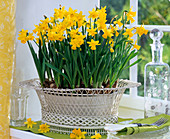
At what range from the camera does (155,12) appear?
9.43 feet

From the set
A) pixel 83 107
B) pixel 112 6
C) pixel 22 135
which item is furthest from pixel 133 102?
pixel 112 6

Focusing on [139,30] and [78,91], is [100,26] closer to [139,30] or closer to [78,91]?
[139,30]

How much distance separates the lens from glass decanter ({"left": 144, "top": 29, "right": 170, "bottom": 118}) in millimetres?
1449

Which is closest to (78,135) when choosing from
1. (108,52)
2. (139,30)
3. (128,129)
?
(128,129)

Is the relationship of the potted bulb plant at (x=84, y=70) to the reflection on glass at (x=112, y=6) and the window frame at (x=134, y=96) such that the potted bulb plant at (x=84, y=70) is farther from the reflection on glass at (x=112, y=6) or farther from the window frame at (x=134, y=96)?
the reflection on glass at (x=112, y=6)

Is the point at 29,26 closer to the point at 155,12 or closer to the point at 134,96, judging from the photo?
the point at 134,96

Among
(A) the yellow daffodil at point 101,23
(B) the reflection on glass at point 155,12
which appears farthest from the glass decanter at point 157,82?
(B) the reflection on glass at point 155,12

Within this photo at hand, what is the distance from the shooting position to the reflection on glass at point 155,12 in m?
2.80

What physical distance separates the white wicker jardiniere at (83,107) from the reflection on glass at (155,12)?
5.37 feet

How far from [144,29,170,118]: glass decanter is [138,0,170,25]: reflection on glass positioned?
54.2 inches

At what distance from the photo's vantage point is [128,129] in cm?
112

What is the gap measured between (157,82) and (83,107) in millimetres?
393

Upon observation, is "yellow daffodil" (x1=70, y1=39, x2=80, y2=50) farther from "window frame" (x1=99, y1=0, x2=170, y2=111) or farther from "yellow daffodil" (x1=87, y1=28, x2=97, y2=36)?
"window frame" (x1=99, y1=0, x2=170, y2=111)

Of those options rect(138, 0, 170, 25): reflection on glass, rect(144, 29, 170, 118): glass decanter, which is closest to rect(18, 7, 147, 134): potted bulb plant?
rect(144, 29, 170, 118): glass decanter
